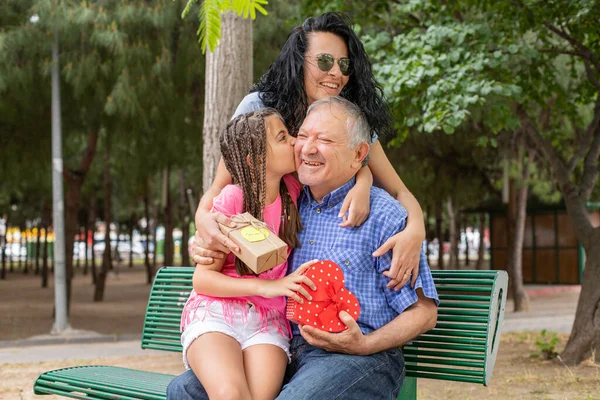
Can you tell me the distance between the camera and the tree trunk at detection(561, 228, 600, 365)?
27.7 ft

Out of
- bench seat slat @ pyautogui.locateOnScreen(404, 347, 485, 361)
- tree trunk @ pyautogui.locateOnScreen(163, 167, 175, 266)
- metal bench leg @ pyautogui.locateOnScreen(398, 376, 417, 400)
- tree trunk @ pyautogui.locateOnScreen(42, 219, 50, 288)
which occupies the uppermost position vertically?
bench seat slat @ pyautogui.locateOnScreen(404, 347, 485, 361)

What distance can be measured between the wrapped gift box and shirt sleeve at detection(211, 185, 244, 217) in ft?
0.55

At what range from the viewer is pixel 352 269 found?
3.06 meters

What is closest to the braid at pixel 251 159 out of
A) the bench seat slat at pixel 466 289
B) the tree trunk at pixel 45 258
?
the bench seat slat at pixel 466 289

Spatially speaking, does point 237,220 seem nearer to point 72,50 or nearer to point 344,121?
point 344,121

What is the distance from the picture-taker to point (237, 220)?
2.89 meters

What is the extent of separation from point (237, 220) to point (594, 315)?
6.61 m

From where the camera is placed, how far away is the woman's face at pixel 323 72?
328cm

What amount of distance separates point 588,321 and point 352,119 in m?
6.28

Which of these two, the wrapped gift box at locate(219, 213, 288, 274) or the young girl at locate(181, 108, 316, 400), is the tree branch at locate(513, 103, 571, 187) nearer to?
the young girl at locate(181, 108, 316, 400)

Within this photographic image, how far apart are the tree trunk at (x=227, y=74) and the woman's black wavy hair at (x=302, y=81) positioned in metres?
2.74

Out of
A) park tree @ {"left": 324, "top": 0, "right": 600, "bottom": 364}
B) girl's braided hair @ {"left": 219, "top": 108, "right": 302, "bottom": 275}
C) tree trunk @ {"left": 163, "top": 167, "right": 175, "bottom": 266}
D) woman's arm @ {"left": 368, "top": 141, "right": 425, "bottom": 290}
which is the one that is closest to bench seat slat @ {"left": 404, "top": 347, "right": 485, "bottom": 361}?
woman's arm @ {"left": 368, "top": 141, "right": 425, "bottom": 290}

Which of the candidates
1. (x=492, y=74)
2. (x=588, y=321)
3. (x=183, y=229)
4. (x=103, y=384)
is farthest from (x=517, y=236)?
(x=103, y=384)

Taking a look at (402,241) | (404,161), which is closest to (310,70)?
(402,241)
